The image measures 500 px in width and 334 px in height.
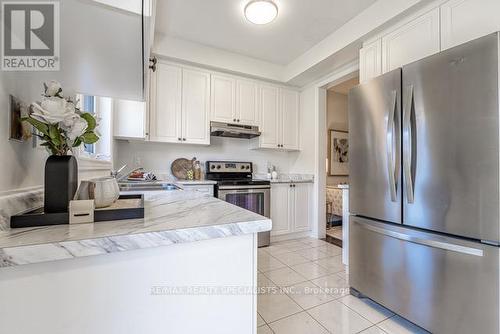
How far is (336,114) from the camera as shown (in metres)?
4.52

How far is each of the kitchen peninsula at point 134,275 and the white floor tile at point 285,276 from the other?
1.50 meters

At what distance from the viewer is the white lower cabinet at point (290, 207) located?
328 centimetres

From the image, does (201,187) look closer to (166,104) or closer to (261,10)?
(166,104)

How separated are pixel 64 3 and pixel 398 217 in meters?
2.04

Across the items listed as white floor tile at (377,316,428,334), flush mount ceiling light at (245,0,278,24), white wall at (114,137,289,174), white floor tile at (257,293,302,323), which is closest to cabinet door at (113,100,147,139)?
white wall at (114,137,289,174)

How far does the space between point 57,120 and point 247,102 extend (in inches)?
114

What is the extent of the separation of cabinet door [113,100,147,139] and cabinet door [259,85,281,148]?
171 cm

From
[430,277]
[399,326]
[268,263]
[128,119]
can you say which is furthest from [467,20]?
[128,119]

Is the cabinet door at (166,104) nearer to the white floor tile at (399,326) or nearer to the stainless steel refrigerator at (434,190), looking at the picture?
the stainless steel refrigerator at (434,190)

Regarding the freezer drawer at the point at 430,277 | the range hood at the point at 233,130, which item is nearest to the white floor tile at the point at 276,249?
the freezer drawer at the point at 430,277

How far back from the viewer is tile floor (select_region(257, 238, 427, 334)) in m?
1.51

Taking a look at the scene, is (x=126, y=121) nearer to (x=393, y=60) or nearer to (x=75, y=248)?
(x=75, y=248)

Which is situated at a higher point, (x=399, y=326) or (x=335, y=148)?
(x=335, y=148)

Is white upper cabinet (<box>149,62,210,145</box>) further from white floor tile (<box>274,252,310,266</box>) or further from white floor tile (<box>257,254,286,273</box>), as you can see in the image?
white floor tile (<box>274,252,310,266</box>)
